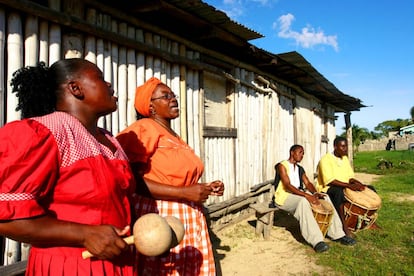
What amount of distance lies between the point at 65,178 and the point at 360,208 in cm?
528

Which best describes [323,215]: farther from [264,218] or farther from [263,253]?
[263,253]

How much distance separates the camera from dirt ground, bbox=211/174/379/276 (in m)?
4.29

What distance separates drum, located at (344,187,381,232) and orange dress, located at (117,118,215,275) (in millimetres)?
3982

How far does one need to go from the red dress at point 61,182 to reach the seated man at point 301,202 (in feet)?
13.4

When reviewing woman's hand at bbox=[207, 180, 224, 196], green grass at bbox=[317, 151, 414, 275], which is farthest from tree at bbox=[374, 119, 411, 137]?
woman's hand at bbox=[207, 180, 224, 196]

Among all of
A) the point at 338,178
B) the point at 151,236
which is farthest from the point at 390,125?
the point at 151,236

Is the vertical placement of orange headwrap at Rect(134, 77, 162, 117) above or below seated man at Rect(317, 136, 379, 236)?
above

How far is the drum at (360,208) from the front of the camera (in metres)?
5.49

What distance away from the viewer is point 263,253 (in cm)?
493

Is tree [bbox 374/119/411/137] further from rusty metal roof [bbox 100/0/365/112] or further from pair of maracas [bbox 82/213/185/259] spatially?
pair of maracas [bbox 82/213/185/259]

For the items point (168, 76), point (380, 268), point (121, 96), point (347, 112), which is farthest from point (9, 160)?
point (347, 112)

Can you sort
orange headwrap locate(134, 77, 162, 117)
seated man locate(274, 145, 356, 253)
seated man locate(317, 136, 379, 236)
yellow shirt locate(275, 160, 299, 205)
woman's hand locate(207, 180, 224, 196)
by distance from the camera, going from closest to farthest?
1. woman's hand locate(207, 180, 224, 196)
2. orange headwrap locate(134, 77, 162, 117)
3. seated man locate(274, 145, 356, 253)
4. yellow shirt locate(275, 160, 299, 205)
5. seated man locate(317, 136, 379, 236)

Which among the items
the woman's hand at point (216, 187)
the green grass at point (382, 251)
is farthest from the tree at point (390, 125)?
the woman's hand at point (216, 187)

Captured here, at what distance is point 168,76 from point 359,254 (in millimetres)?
3605
